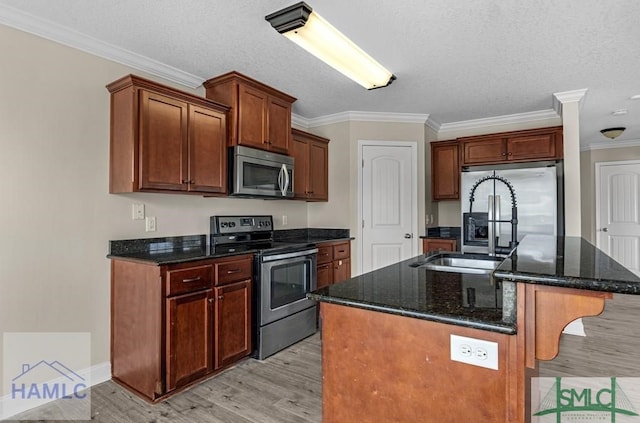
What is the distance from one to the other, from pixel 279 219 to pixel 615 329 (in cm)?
370

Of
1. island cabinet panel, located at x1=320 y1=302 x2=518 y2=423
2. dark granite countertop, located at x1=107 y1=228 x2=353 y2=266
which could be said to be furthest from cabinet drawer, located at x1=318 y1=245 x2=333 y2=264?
island cabinet panel, located at x1=320 y1=302 x2=518 y2=423

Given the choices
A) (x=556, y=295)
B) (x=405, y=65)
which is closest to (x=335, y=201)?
(x=405, y=65)

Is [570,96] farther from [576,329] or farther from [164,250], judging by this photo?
[164,250]

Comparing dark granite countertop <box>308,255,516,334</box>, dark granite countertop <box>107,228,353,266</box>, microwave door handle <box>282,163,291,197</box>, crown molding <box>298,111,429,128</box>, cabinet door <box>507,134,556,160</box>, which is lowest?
dark granite countertop <box>308,255,516,334</box>

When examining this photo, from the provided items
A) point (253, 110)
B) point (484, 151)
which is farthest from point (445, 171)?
point (253, 110)

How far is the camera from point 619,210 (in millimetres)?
5930

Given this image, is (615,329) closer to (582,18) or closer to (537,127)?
(537,127)

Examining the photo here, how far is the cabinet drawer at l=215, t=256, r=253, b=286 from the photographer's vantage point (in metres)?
2.59

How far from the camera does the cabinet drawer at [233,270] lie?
2.59m

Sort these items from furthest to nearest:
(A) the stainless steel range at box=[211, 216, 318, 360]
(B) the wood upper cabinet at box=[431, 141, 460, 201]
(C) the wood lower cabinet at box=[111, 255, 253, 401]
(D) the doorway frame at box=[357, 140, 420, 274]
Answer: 1. (B) the wood upper cabinet at box=[431, 141, 460, 201]
2. (D) the doorway frame at box=[357, 140, 420, 274]
3. (A) the stainless steel range at box=[211, 216, 318, 360]
4. (C) the wood lower cabinet at box=[111, 255, 253, 401]

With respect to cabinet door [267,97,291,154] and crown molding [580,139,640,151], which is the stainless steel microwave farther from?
crown molding [580,139,640,151]

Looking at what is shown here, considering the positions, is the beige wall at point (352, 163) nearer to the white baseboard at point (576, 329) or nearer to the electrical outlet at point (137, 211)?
the white baseboard at point (576, 329)

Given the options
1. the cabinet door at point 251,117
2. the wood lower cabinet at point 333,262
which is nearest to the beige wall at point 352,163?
the wood lower cabinet at point 333,262

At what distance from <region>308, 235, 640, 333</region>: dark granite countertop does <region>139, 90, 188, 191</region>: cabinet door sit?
1668 millimetres
